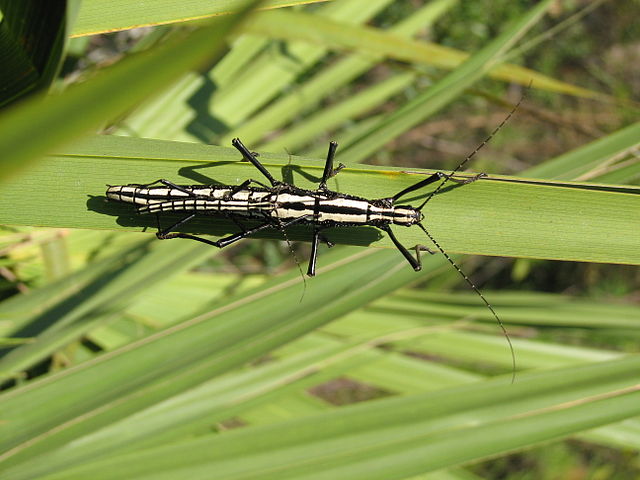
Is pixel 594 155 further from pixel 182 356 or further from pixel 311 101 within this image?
pixel 182 356

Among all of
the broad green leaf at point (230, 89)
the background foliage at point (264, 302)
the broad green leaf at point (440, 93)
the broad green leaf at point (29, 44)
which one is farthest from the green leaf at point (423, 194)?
the broad green leaf at point (230, 89)

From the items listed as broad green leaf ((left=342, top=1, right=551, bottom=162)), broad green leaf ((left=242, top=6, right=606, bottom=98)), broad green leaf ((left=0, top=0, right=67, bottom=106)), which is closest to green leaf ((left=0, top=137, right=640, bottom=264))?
broad green leaf ((left=0, top=0, right=67, bottom=106))

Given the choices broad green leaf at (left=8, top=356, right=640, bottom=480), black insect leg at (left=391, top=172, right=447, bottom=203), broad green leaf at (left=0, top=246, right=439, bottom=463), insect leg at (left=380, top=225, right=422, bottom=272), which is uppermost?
black insect leg at (left=391, top=172, right=447, bottom=203)

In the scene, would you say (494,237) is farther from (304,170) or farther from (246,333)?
(246,333)

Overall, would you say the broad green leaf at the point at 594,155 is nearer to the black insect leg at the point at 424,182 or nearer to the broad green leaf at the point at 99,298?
the black insect leg at the point at 424,182

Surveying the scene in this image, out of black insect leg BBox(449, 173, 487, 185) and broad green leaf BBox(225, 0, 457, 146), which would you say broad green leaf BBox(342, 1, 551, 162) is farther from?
broad green leaf BBox(225, 0, 457, 146)

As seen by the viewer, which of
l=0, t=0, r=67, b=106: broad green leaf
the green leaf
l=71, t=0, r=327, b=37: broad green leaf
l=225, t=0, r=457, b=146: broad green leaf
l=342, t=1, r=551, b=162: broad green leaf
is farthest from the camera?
→ l=225, t=0, r=457, b=146: broad green leaf

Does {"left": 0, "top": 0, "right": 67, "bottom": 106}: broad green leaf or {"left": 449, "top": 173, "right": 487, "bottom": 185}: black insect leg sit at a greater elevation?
{"left": 0, "top": 0, "right": 67, "bottom": 106}: broad green leaf

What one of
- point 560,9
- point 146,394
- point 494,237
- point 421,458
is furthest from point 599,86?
point 146,394
